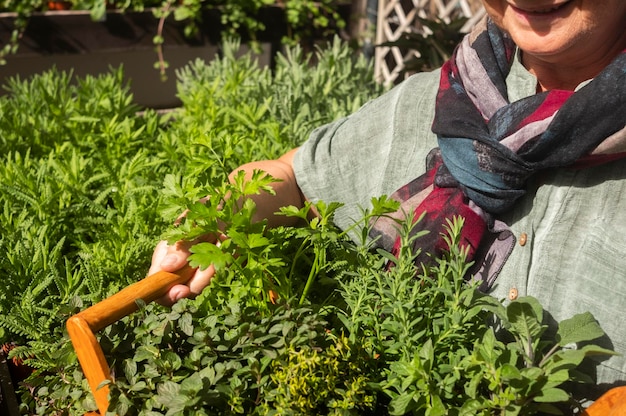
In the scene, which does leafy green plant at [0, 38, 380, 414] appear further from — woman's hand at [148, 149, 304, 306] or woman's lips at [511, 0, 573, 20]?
woman's lips at [511, 0, 573, 20]

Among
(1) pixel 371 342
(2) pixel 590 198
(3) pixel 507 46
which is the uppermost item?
(3) pixel 507 46

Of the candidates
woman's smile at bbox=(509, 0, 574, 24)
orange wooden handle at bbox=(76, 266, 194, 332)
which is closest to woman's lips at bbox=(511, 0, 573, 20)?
woman's smile at bbox=(509, 0, 574, 24)

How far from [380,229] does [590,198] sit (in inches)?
16.9

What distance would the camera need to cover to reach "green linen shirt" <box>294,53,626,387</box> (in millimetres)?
1377

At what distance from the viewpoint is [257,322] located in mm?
1216

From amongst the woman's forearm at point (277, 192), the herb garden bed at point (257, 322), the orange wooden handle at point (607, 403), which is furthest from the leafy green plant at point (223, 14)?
the orange wooden handle at point (607, 403)

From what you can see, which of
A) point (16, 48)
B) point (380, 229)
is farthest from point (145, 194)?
point (16, 48)

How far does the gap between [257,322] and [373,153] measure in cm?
68

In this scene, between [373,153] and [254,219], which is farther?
[373,153]

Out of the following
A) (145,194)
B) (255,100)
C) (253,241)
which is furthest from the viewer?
(255,100)

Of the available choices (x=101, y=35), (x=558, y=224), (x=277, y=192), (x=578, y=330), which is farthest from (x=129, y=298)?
(x=101, y=35)

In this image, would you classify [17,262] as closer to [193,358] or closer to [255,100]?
[193,358]

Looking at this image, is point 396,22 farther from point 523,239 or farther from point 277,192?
point 523,239

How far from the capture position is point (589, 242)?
4.62ft
